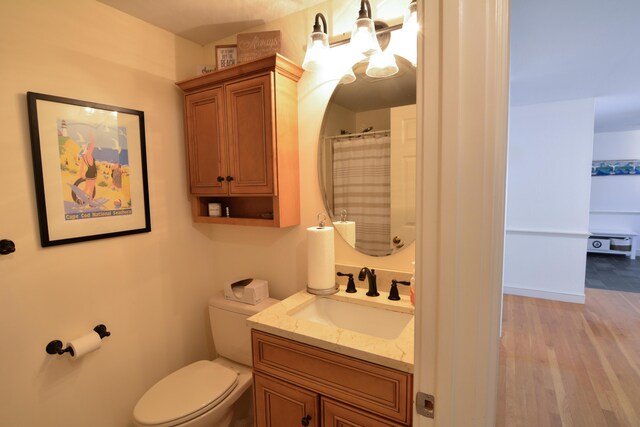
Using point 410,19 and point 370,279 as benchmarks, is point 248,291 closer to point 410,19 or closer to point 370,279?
point 370,279

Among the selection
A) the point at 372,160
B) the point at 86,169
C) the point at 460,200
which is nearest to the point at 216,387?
the point at 86,169

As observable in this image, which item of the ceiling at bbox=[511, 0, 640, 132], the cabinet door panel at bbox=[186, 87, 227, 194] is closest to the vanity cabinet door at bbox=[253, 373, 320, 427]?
the cabinet door panel at bbox=[186, 87, 227, 194]

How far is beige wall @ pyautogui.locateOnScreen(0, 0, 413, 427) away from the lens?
4.33ft

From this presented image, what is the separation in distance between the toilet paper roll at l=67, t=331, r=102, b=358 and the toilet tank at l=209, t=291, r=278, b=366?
0.57 metres

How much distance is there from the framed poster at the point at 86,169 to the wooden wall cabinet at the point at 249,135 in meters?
0.32

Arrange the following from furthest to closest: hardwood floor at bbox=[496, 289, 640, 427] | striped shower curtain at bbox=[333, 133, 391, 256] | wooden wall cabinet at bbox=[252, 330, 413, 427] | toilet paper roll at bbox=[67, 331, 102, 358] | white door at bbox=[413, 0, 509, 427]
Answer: hardwood floor at bbox=[496, 289, 640, 427] → striped shower curtain at bbox=[333, 133, 391, 256] → toilet paper roll at bbox=[67, 331, 102, 358] → wooden wall cabinet at bbox=[252, 330, 413, 427] → white door at bbox=[413, 0, 509, 427]

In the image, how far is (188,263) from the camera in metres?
2.02

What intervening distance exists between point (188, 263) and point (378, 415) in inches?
59.2

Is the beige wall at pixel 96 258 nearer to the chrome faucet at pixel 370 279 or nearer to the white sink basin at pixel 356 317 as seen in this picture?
the white sink basin at pixel 356 317

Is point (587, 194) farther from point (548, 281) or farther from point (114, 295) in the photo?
point (114, 295)

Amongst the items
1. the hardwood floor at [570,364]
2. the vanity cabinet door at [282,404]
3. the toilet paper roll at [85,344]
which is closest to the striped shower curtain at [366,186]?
the vanity cabinet door at [282,404]

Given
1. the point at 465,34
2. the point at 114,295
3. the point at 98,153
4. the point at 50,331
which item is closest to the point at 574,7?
the point at 465,34

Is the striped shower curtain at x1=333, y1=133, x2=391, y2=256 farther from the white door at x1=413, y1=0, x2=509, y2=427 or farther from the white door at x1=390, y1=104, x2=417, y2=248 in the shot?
the white door at x1=413, y1=0, x2=509, y2=427

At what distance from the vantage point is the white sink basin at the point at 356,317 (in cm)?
135
